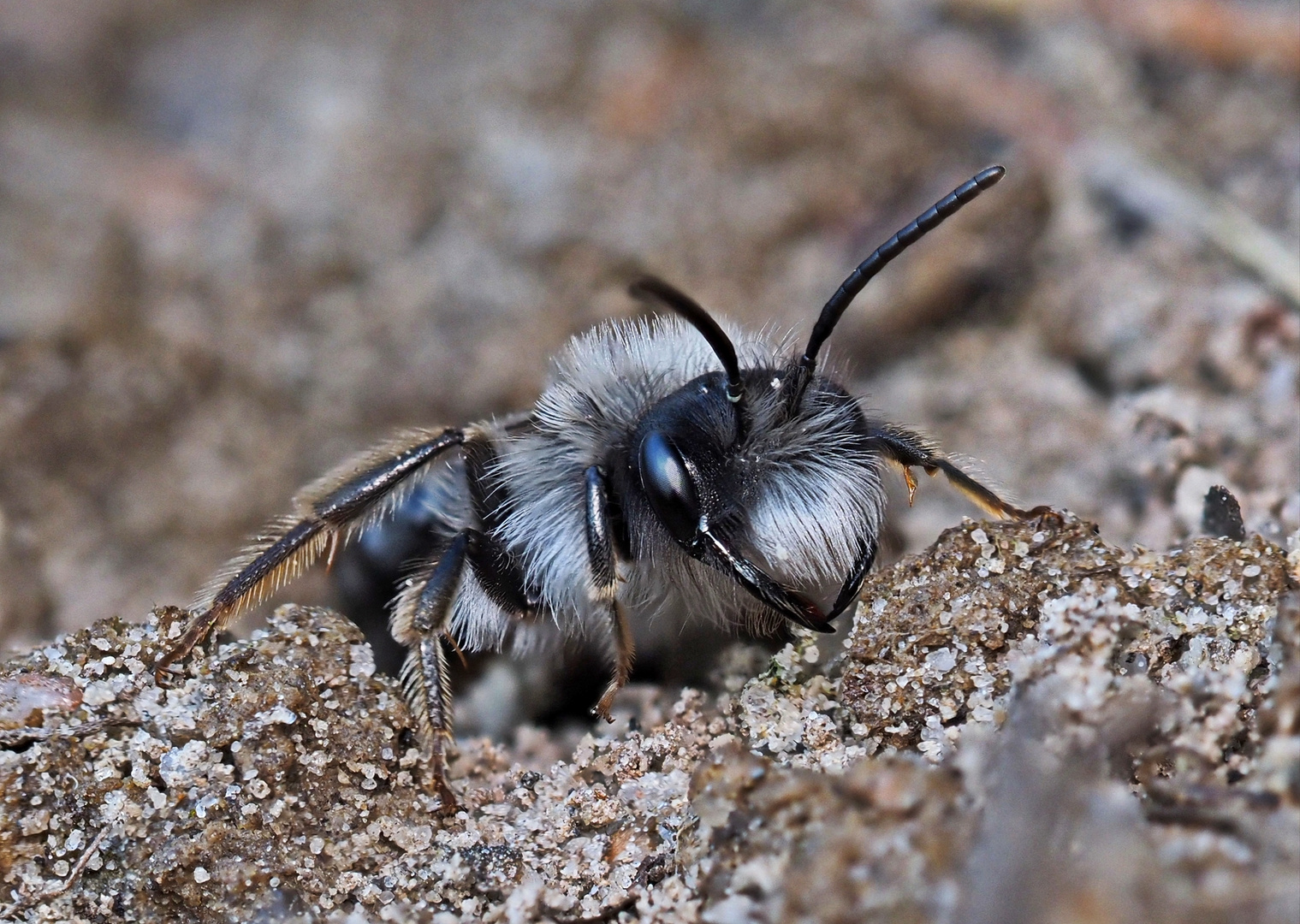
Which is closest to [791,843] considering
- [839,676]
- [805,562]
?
[839,676]

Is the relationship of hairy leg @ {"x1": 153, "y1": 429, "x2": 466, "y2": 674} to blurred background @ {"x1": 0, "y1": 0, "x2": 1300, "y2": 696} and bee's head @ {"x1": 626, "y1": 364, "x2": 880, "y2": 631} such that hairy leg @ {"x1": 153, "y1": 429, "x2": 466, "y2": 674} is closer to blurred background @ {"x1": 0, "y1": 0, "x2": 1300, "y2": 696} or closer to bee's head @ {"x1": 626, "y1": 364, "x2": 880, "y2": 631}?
bee's head @ {"x1": 626, "y1": 364, "x2": 880, "y2": 631}

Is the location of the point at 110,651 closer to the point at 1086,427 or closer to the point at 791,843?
the point at 791,843

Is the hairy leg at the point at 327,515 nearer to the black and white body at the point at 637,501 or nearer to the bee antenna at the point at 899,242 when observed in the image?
the black and white body at the point at 637,501

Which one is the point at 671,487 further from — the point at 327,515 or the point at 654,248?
the point at 654,248

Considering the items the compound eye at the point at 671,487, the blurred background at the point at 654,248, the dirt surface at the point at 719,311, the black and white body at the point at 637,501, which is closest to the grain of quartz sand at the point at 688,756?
the dirt surface at the point at 719,311

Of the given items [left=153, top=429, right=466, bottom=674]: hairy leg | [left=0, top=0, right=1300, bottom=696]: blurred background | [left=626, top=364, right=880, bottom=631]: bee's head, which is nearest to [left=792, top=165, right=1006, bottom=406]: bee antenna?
[left=626, top=364, right=880, bottom=631]: bee's head

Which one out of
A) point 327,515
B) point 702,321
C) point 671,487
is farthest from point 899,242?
point 327,515
